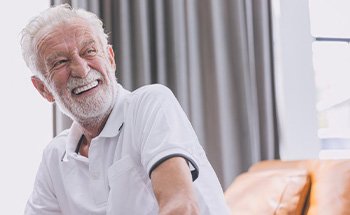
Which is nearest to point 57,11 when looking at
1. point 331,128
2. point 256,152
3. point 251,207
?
point 251,207

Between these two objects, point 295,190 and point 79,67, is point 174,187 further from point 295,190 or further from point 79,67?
point 295,190

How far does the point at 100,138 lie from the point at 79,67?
0.69 ft

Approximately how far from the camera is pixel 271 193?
209cm

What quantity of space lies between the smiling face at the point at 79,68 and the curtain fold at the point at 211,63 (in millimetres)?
1170

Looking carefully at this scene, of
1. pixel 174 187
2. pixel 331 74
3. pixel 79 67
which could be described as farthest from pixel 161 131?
pixel 331 74

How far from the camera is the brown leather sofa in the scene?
→ 1.84m

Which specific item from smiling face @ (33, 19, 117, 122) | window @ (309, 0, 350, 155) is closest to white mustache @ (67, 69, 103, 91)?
smiling face @ (33, 19, 117, 122)

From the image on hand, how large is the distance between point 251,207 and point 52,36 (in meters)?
1.03

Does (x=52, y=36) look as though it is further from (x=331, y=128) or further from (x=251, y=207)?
(x=331, y=128)

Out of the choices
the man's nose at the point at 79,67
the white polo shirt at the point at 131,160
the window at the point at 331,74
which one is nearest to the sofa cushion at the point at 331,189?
the white polo shirt at the point at 131,160

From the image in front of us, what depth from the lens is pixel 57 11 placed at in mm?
1605

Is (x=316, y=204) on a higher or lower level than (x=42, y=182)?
lower

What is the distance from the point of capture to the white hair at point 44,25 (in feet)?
5.23

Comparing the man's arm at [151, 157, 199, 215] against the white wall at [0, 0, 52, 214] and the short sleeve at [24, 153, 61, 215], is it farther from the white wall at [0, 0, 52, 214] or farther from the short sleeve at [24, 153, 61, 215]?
the white wall at [0, 0, 52, 214]
